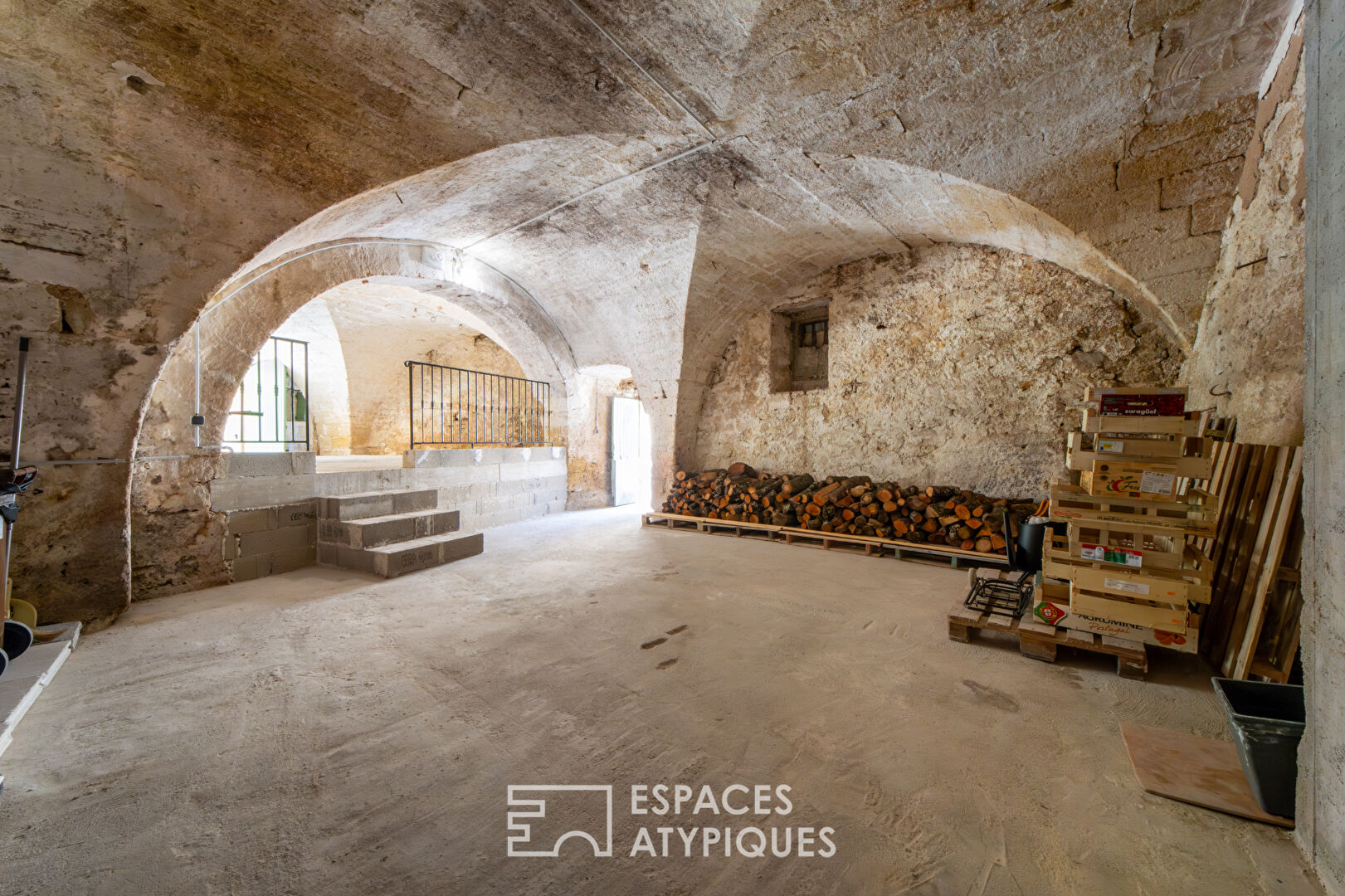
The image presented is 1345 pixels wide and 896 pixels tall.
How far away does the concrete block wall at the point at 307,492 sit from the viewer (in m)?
4.54

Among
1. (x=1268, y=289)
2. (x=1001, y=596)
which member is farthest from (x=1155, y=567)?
(x=1268, y=289)

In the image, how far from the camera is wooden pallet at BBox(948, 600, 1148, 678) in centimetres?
268

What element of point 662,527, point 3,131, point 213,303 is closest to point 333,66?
point 3,131

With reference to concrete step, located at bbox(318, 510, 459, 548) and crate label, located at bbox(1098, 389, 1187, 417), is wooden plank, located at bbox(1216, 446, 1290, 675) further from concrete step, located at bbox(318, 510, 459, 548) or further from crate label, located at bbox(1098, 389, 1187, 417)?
concrete step, located at bbox(318, 510, 459, 548)

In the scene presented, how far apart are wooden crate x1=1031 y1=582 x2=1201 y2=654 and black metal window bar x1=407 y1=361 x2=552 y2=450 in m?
6.78

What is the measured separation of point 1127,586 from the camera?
2.71 m

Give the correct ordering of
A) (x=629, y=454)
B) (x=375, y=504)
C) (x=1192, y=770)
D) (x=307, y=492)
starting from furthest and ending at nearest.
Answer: (x=629, y=454)
(x=375, y=504)
(x=307, y=492)
(x=1192, y=770)

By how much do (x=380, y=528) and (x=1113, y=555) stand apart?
553 cm

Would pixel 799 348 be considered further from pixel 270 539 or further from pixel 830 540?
pixel 270 539

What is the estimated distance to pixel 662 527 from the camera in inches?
283

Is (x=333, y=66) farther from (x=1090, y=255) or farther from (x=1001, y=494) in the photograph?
(x=1001, y=494)

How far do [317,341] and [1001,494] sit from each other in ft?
35.8

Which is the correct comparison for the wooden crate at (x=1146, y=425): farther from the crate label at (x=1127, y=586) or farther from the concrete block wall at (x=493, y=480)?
the concrete block wall at (x=493, y=480)

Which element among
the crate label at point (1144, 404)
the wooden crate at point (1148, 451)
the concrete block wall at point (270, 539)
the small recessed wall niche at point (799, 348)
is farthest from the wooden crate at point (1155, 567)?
the concrete block wall at point (270, 539)
